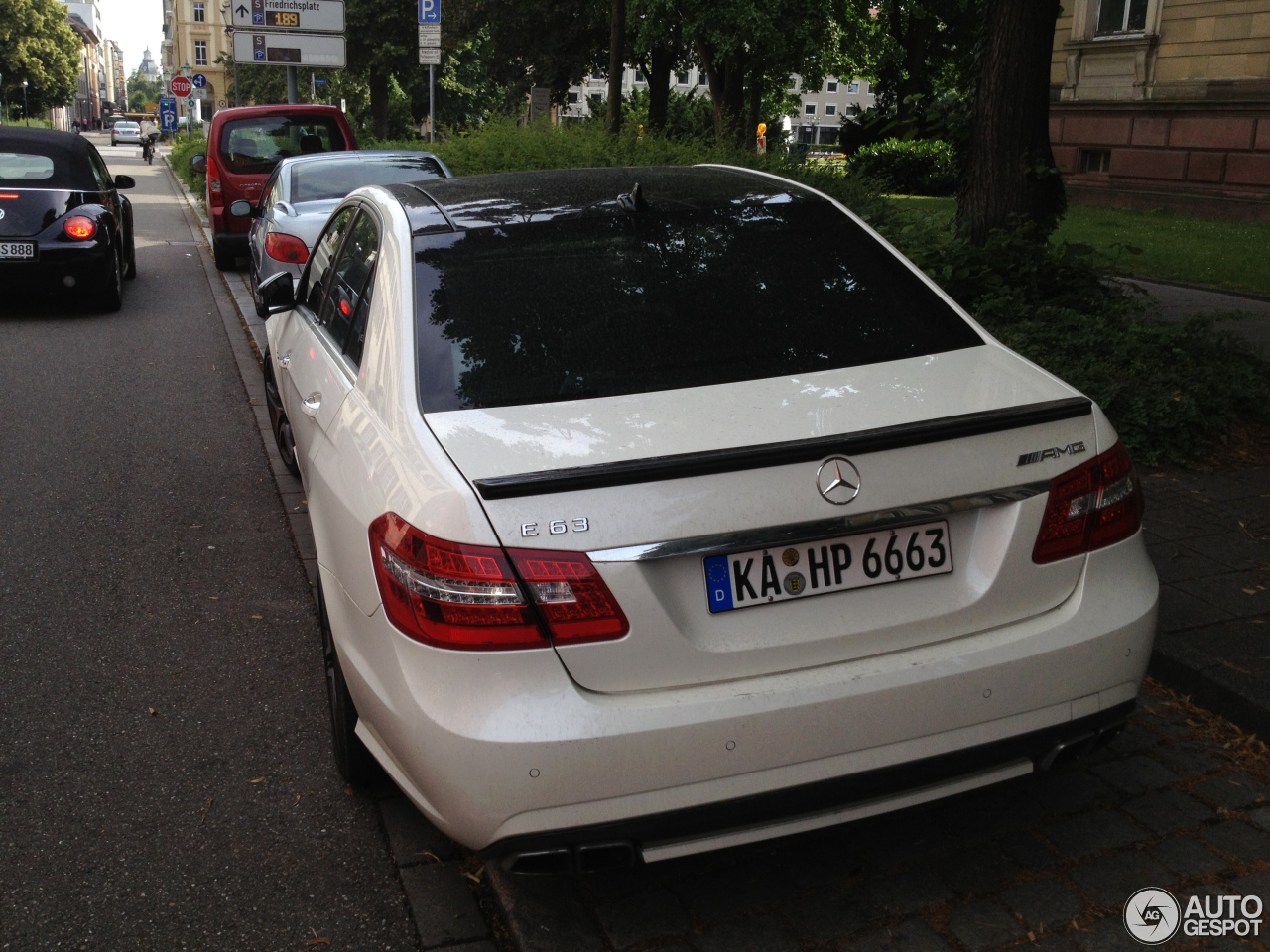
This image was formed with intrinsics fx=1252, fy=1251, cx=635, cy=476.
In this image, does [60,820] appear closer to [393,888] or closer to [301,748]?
[301,748]

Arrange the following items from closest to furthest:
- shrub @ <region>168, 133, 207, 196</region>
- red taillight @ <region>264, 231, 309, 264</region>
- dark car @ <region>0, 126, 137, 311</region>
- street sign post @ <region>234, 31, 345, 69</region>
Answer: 1. red taillight @ <region>264, 231, 309, 264</region>
2. dark car @ <region>0, 126, 137, 311</region>
3. street sign post @ <region>234, 31, 345, 69</region>
4. shrub @ <region>168, 133, 207, 196</region>

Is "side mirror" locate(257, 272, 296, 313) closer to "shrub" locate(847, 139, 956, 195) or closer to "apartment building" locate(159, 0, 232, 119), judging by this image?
"shrub" locate(847, 139, 956, 195)

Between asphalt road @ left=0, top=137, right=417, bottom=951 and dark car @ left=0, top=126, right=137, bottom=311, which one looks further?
dark car @ left=0, top=126, right=137, bottom=311

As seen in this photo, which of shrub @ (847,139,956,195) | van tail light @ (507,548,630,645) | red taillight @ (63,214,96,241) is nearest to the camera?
van tail light @ (507,548,630,645)

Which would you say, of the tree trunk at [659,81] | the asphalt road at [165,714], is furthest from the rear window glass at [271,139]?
the tree trunk at [659,81]

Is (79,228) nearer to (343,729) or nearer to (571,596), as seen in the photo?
(343,729)

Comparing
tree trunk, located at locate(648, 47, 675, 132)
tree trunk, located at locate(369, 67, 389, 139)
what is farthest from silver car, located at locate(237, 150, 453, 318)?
tree trunk, located at locate(369, 67, 389, 139)

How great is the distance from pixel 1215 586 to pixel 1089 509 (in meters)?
2.18

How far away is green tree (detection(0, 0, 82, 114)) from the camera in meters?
81.7

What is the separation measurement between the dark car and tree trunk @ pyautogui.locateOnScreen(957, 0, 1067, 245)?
8095 mm

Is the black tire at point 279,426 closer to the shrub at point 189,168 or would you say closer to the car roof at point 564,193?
the car roof at point 564,193

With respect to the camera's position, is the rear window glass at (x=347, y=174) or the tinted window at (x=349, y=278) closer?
the tinted window at (x=349, y=278)

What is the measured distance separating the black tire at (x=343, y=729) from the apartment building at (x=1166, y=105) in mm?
21215

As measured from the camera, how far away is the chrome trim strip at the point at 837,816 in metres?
2.57
